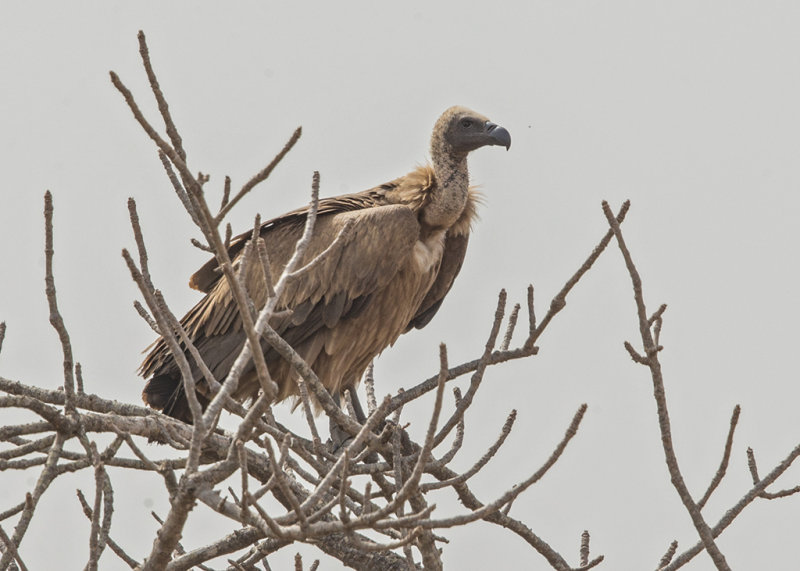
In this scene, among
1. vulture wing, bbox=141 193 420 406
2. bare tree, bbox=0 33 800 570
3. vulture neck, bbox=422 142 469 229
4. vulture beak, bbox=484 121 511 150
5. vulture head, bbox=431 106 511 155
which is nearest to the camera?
bare tree, bbox=0 33 800 570

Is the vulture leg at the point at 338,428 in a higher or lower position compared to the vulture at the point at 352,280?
lower

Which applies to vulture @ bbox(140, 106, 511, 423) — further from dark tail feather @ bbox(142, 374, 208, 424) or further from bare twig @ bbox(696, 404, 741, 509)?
bare twig @ bbox(696, 404, 741, 509)

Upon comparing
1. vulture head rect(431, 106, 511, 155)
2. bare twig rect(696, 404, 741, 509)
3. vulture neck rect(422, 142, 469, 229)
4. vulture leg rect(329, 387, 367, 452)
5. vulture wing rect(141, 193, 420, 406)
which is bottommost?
bare twig rect(696, 404, 741, 509)

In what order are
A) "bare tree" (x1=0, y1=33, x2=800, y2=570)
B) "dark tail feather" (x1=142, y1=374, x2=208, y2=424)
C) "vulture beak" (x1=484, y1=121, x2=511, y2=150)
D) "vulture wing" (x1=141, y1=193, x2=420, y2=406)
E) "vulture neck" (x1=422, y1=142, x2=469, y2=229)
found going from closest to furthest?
"bare tree" (x1=0, y1=33, x2=800, y2=570) < "vulture wing" (x1=141, y1=193, x2=420, y2=406) < "dark tail feather" (x1=142, y1=374, x2=208, y2=424) < "vulture neck" (x1=422, y1=142, x2=469, y2=229) < "vulture beak" (x1=484, y1=121, x2=511, y2=150)

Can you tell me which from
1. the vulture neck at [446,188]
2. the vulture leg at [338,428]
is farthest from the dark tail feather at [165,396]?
the vulture neck at [446,188]

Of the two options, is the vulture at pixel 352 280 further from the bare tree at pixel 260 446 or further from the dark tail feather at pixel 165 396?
the bare tree at pixel 260 446

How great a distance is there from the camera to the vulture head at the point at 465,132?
285 inches

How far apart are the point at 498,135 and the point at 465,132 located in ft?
0.91

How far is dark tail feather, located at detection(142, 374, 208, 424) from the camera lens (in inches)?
268

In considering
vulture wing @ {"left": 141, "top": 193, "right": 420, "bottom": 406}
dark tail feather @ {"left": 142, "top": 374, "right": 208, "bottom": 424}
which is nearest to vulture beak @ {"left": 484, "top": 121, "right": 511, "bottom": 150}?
vulture wing @ {"left": 141, "top": 193, "right": 420, "bottom": 406}

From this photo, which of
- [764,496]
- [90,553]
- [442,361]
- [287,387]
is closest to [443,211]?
[287,387]

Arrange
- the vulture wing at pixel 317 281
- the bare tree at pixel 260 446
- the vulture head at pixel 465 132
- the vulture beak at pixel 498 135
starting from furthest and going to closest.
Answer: the vulture head at pixel 465 132, the vulture beak at pixel 498 135, the vulture wing at pixel 317 281, the bare tree at pixel 260 446

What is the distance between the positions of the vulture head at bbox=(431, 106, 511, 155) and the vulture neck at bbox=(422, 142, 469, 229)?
0.03m

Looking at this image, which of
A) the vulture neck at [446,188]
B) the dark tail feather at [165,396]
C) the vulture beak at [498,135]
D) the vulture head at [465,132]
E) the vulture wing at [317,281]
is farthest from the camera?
the vulture head at [465,132]
